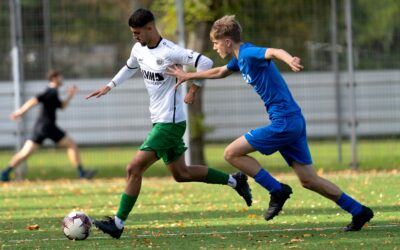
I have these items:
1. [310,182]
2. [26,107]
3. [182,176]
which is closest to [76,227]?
[182,176]

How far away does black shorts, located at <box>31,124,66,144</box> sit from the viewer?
1902cm

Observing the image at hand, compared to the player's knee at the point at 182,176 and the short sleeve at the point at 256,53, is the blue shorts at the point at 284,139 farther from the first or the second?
the player's knee at the point at 182,176

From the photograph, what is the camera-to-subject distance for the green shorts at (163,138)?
10.4m

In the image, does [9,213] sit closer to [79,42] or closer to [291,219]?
[291,219]

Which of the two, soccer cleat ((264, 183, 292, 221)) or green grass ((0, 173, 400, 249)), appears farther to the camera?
soccer cleat ((264, 183, 292, 221))

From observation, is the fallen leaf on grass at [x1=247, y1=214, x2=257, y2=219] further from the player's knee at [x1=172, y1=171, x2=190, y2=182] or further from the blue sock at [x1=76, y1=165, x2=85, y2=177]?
the blue sock at [x1=76, y1=165, x2=85, y2=177]

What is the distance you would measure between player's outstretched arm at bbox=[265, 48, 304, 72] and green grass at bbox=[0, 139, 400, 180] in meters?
10.1

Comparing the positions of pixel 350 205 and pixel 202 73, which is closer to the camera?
pixel 350 205

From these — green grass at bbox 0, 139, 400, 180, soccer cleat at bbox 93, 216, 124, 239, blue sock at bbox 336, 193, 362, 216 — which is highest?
blue sock at bbox 336, 193, 362, 216

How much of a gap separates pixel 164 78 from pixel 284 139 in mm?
1447

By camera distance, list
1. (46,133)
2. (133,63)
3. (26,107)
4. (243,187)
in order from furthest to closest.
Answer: (46,133)
(26,107)
(243,187)
(133,63)

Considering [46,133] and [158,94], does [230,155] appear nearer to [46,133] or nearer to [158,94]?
[158,94]

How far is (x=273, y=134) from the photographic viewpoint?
9.85 metres

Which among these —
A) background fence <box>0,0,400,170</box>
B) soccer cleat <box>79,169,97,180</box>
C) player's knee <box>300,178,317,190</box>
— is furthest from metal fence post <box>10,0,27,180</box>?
player's knee <box>300,178,317,190</box>
